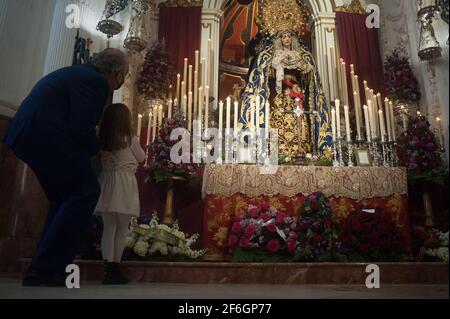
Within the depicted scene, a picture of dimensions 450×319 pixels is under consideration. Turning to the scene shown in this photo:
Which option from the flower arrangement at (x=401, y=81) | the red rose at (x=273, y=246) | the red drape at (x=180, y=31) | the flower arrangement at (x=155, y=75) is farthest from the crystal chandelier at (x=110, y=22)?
the flower arrangement at (x=401, y=81)

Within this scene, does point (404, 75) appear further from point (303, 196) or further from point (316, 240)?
point (316, 240)

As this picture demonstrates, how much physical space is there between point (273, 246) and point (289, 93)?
9.70ft

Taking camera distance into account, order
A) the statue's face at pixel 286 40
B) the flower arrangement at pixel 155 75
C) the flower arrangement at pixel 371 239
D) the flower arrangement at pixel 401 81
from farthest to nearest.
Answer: the statue's face at pixel 286 40, the flower arrangement at pixel 155 75, the flower arrangement at pixel 401 81, the flower arrangement at pixel 371 239

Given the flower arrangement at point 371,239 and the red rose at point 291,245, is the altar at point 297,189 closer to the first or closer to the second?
the flower arrangement at point 371,239

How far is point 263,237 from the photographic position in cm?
331

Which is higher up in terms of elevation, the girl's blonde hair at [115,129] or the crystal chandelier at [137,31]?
the crystal chandelier at [137,31]

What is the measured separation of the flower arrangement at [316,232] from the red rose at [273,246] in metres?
0.17

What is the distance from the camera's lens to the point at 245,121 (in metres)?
5.39

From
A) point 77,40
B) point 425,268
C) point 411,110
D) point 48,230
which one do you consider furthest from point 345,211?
point 77,40

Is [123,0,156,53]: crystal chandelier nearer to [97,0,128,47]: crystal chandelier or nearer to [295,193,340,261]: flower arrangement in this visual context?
[97,0,128,47]: crystal chandelier

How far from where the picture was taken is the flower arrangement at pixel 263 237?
3254 millimetres

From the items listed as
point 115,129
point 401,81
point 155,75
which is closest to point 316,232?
point 115,129

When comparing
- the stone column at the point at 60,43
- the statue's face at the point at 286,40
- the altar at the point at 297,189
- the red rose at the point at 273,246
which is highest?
the statue's face at the point at 286,40

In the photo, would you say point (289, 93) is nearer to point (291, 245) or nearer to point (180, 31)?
point (180, 31)
